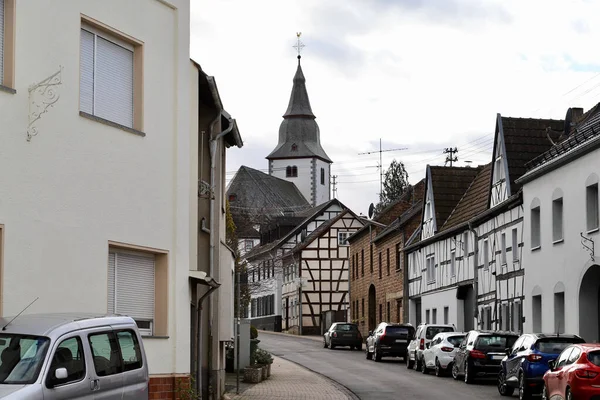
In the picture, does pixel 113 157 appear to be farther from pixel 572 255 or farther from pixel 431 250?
pixel 431 250

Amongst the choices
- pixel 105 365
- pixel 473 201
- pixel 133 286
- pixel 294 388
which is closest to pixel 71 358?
pixel 105 365

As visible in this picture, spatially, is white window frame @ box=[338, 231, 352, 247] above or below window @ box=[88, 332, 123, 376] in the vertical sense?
above

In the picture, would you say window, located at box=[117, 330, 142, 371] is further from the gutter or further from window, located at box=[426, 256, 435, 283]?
window, located at box=[426, 256, 435, 283]

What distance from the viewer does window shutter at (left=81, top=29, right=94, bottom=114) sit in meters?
16.3

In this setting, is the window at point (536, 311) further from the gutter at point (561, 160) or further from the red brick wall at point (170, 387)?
the red brick wall at point (170, 387)

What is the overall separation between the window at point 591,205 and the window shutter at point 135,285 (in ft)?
55.8

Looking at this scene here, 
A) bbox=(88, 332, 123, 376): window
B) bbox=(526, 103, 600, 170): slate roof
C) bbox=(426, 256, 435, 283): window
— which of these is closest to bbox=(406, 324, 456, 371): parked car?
bbox=(526, 103, 600, 170): slate roof

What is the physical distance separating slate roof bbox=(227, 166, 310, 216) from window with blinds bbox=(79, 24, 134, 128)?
104 metres

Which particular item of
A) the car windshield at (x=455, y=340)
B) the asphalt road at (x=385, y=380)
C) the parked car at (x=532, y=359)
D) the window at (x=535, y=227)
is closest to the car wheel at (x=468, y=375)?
the asphalt road at (x=385, y=380)

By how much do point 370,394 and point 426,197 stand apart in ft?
90.0

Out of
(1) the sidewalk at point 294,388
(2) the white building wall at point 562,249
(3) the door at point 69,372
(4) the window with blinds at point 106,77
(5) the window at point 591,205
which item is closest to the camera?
(3) the door at point 69,372

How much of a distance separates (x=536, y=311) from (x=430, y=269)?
16.0 meters

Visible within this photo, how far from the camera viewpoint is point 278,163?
14925 cm

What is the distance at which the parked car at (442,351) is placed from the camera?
33.8 metres
